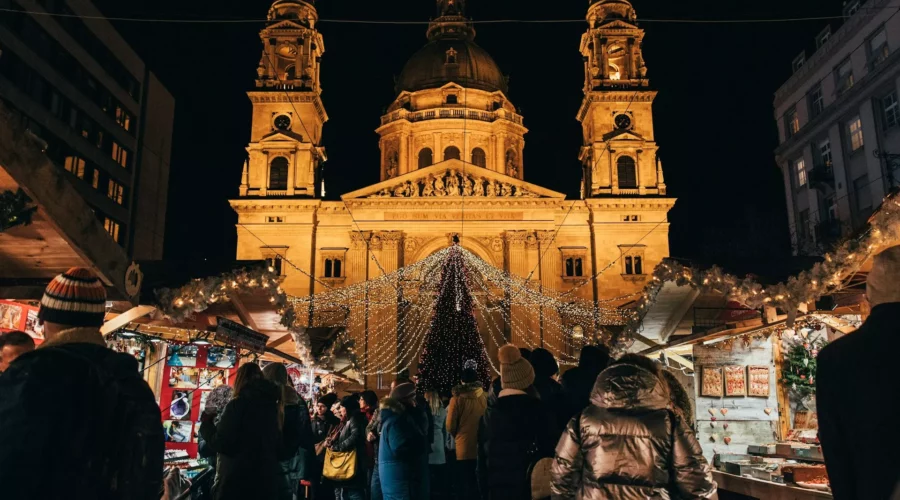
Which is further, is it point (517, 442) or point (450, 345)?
point (450, 345)

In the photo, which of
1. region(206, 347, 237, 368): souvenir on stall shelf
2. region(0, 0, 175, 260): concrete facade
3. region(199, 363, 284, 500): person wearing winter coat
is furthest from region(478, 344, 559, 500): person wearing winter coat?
region(0, 0, 175, 260): concrete facade

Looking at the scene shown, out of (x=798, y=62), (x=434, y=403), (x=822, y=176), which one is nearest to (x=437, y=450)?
(x=434, y=403)

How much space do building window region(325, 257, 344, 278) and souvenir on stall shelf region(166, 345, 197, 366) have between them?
27.3 m

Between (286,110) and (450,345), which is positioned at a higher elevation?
(286,110)

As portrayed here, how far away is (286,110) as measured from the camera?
1583 inches

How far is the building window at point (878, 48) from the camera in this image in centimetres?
2639

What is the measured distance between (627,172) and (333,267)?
56.4 ft

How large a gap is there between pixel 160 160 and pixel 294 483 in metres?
43.6

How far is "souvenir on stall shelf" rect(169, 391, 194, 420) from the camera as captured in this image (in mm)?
10195

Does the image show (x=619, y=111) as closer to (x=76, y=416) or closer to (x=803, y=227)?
(x=803, y=227)

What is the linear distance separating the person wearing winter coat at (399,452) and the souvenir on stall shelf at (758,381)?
4172 millimetres

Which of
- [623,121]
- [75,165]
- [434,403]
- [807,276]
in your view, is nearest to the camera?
[807,276]

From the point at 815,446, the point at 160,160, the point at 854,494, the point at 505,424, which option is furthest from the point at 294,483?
the point at 160,160

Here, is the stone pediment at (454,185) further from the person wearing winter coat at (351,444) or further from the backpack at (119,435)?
the backpack at (119,435)
